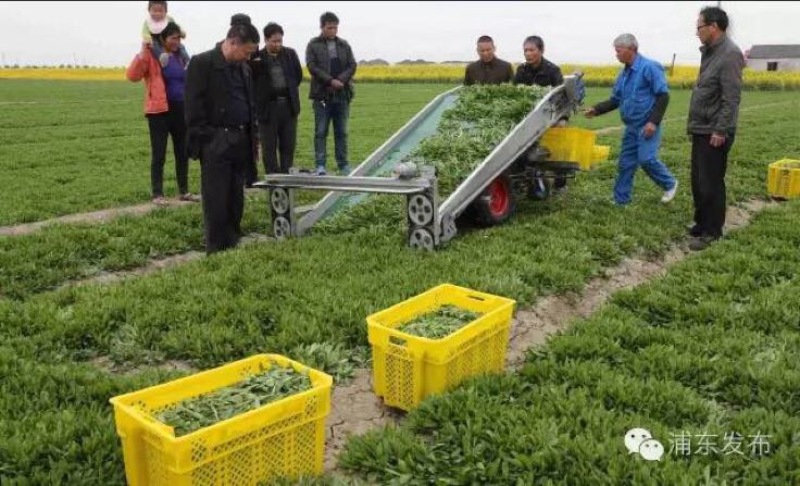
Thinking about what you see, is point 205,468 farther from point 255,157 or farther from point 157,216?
point 157,216

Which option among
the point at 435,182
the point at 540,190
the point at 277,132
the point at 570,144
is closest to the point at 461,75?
the point at 277,132

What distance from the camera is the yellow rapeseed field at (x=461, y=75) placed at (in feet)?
137

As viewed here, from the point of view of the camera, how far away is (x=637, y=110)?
27.7 ft

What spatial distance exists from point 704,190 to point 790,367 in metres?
3.60

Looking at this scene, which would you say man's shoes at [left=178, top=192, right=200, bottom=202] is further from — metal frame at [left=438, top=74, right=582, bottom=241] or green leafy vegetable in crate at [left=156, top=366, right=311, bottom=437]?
green leafy vegetable in crate at [left=156, top=366, right=311, bottom=437]

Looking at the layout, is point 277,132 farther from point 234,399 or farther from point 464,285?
point 234,399

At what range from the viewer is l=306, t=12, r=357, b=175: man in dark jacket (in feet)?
32.2

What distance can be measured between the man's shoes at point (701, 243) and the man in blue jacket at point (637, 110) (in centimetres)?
152

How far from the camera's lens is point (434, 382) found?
384 centimetres

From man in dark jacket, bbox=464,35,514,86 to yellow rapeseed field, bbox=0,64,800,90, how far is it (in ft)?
80.0

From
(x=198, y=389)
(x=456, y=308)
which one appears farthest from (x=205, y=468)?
(x=456, y=308)

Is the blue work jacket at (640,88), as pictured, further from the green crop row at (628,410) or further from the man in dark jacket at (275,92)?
the man in dark jacket at (275,92)

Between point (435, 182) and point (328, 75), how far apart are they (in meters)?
4.06

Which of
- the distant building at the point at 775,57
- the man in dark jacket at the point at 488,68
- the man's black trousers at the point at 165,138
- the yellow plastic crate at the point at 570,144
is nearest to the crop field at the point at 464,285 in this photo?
the yellow plastic crate at the point at 570,144
